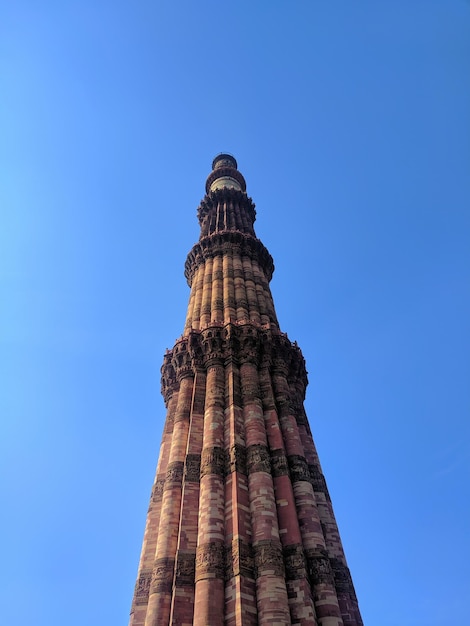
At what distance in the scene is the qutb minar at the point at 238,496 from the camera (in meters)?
11.0

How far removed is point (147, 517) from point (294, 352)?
8.18 meters

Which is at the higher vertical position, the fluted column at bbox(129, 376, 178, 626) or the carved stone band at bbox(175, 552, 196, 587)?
the fluted column at bbox(129, 376, 178, 626)

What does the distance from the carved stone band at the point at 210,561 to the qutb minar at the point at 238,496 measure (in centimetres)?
2

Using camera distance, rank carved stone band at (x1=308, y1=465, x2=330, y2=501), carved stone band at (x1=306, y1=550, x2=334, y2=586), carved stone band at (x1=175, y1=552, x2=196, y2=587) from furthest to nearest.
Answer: carved stone band at (x1=308, y1=465, x2=330, y2=501) < carved stone band at (x1=306, y1=550, x2=334, y2=586) < carved stone band at (x1=175, y1=552, x2=196, y2=587)

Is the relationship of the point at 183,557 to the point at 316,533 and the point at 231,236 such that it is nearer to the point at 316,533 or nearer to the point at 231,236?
the point at 316,533

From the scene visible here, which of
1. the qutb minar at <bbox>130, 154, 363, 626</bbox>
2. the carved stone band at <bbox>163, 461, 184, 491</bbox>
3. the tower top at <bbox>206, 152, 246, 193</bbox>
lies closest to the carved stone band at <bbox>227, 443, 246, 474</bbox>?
the qutb minar at <bbox>130, 154, 363, 626</bbox>

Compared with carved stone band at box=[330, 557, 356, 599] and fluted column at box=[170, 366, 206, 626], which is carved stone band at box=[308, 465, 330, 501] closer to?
carved stone band at box=[330, 557, 356, 599]

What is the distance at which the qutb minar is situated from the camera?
11039 millimetres

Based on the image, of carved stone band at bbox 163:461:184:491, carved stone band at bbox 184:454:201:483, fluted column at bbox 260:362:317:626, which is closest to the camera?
fluted column at bbox 260:362:317:626

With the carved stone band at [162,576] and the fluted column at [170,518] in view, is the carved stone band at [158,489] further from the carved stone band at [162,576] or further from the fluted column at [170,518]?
the carved stone band at [162,576]

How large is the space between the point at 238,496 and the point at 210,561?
1.83 metres

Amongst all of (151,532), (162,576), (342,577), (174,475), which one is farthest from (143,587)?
(342,577)

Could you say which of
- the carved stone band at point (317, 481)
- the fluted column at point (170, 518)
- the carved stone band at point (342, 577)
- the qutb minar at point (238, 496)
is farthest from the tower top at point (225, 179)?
the carved stone band at point (342, 577)

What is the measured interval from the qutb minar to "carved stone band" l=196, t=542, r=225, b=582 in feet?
0.08
